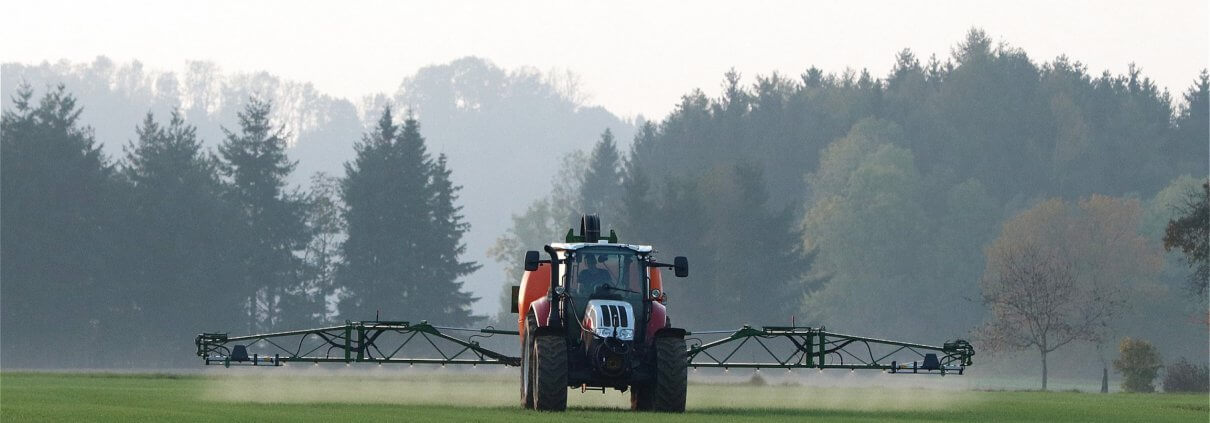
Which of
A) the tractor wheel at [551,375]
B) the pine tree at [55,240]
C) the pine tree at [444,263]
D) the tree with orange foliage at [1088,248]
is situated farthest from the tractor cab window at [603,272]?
the tree with orange foliage at [1088,248]

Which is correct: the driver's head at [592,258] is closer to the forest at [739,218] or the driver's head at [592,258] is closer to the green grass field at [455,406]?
the green grass field at [455,406]

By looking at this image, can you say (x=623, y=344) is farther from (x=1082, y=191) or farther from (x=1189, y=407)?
(x=1082, y=191)

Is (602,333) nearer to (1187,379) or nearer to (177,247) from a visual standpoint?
(1187,379)

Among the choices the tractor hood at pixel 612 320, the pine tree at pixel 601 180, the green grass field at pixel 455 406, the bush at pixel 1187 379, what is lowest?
the green grass field at pixel 455 406

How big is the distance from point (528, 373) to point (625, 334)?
2.22 meters

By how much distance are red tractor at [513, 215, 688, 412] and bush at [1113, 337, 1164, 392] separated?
38932 mm

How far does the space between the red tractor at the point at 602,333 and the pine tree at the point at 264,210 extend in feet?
276

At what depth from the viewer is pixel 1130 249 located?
399ft

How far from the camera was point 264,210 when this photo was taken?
115188 mm

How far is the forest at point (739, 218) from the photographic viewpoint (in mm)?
98688

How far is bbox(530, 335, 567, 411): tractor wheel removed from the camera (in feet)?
96.0

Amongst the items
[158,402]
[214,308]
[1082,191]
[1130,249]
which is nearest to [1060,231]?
[1130,249]

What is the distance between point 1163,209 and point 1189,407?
97.0 metres

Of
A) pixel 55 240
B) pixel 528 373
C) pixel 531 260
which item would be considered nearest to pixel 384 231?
pixel 55 240
